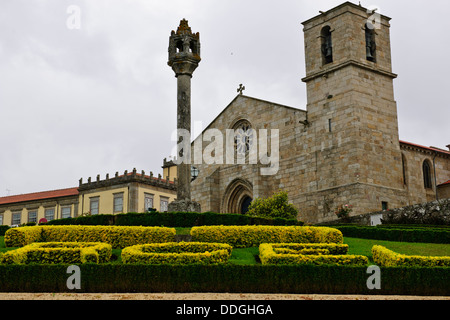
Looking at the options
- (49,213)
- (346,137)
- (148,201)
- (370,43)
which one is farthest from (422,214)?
(49,213)

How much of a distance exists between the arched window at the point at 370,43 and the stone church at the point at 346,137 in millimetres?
61

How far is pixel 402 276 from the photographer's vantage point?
14750 mm

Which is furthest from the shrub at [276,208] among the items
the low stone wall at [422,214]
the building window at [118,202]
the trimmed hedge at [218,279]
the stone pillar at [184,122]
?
the building window at [118,202]

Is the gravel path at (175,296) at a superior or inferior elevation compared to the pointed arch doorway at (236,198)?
inferior

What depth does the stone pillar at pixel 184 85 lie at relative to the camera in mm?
25375

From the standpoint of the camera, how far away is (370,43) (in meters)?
36.2

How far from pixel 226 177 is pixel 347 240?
707 inches

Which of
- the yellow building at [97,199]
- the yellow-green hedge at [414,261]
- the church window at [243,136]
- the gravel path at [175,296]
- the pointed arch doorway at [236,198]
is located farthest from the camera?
the yellow building at [97,199]

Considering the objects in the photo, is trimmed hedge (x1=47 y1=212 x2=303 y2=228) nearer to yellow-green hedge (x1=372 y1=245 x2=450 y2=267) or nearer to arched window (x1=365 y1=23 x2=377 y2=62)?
yellow-green hedge (x1=372 y1=245 x2=450 y2=267)

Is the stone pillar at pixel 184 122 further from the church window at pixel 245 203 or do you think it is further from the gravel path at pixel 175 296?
the church window at pixel 245 203

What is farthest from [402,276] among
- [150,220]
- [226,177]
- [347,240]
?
[226,177]

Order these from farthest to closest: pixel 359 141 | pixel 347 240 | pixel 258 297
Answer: pixel 359 141
pixel 347 240
pixel 258 297

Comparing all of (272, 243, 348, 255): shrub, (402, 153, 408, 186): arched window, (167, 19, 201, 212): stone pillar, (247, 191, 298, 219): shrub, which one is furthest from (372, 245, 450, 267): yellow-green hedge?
(402, 153, 408, 186): arched window
